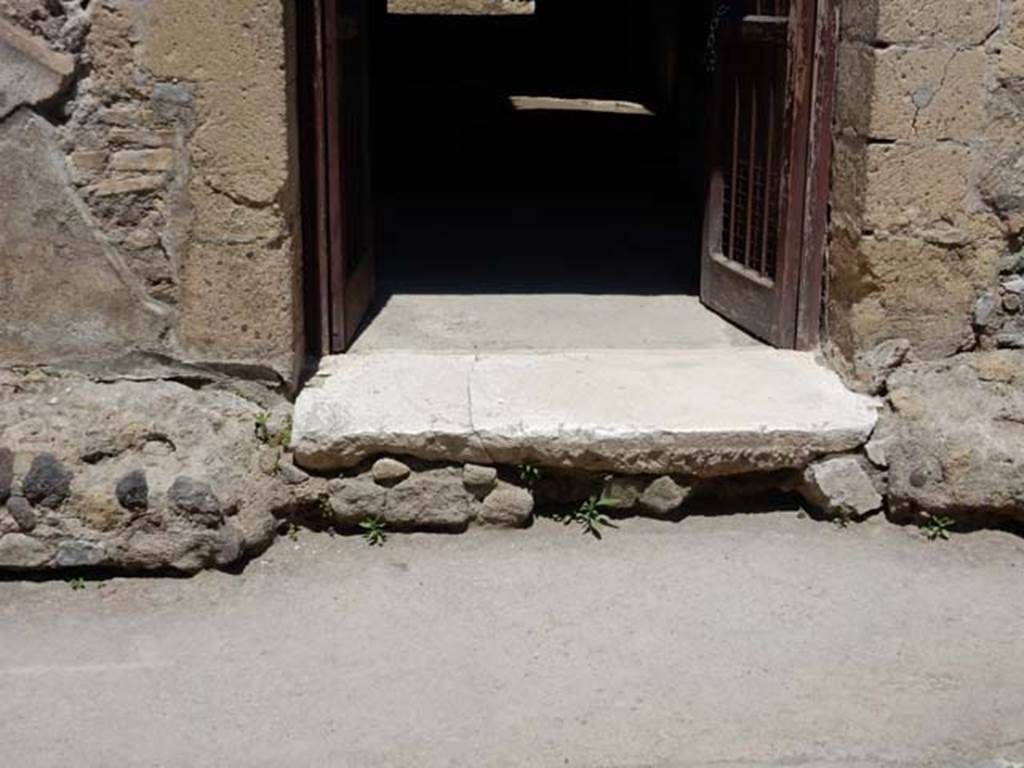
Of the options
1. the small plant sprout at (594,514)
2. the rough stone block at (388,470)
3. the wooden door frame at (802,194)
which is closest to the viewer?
the rough stone block at (388,470)

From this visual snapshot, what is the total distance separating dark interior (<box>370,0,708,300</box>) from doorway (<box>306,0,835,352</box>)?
21mm

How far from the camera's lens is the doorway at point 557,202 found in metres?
4.80

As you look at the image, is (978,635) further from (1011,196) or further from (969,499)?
(1011,196)

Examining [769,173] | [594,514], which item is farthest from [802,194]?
[594,514]

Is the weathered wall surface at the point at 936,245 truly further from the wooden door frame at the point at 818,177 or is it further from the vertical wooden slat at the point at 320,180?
the vertical wooden slat at the point at 320,180

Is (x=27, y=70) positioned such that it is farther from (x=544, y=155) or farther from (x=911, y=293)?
(x=544, y=155)

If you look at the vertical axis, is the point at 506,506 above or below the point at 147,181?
below

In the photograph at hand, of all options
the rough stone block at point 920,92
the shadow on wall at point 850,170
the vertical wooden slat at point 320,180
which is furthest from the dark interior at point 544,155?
the rough stone block at point 920,92

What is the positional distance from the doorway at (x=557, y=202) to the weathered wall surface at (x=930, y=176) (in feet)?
0.96

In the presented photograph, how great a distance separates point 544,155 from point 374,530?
554 centimetres

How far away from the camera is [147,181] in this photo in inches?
166

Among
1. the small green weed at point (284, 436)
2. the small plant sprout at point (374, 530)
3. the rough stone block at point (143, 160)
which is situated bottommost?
the small plant sprout at point (374, 530)

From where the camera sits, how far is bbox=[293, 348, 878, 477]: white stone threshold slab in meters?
4.18

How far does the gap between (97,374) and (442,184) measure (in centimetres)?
423
